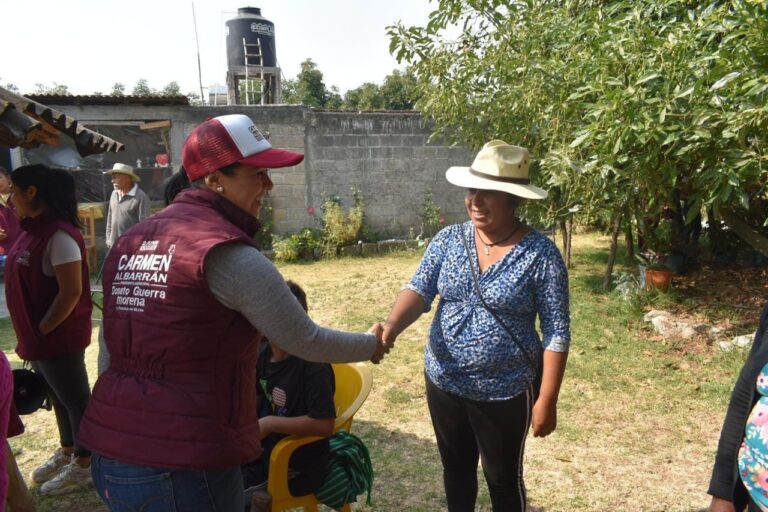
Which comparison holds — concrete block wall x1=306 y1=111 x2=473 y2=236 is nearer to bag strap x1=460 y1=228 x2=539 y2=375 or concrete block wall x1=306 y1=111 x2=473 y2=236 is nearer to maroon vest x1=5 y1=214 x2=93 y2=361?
maroon vest x1=5 y1=214 x2=93 y2=361

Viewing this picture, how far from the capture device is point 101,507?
3135 mm

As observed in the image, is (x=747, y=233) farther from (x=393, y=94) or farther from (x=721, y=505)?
(x=393, y=94)

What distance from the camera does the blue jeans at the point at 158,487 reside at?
147 cm

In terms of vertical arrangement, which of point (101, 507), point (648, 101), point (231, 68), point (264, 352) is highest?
point (231, 68)

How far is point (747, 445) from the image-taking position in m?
1.56

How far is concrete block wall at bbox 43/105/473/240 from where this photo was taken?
9.67 m

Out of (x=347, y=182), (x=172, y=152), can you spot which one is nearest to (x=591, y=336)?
(x=347, y=182)

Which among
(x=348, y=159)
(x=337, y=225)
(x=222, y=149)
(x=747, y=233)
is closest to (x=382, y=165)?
(x=348, y=159)

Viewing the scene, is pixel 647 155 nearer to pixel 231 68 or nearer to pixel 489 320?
pixel 489 320

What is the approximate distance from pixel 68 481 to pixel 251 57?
44.2 feet

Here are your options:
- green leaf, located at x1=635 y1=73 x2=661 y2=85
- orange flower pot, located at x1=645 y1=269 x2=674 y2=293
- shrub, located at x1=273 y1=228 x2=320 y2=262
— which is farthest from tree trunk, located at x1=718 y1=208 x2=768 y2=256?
shrub, located at x1=273 y1=228 x2=320 y2=262

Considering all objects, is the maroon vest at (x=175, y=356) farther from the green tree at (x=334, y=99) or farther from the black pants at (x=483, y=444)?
the green tree at (x=334, y=99)

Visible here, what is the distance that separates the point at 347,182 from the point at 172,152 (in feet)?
10.0

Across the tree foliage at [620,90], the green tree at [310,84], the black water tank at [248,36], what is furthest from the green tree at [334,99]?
the tree foliage at [620,90]
